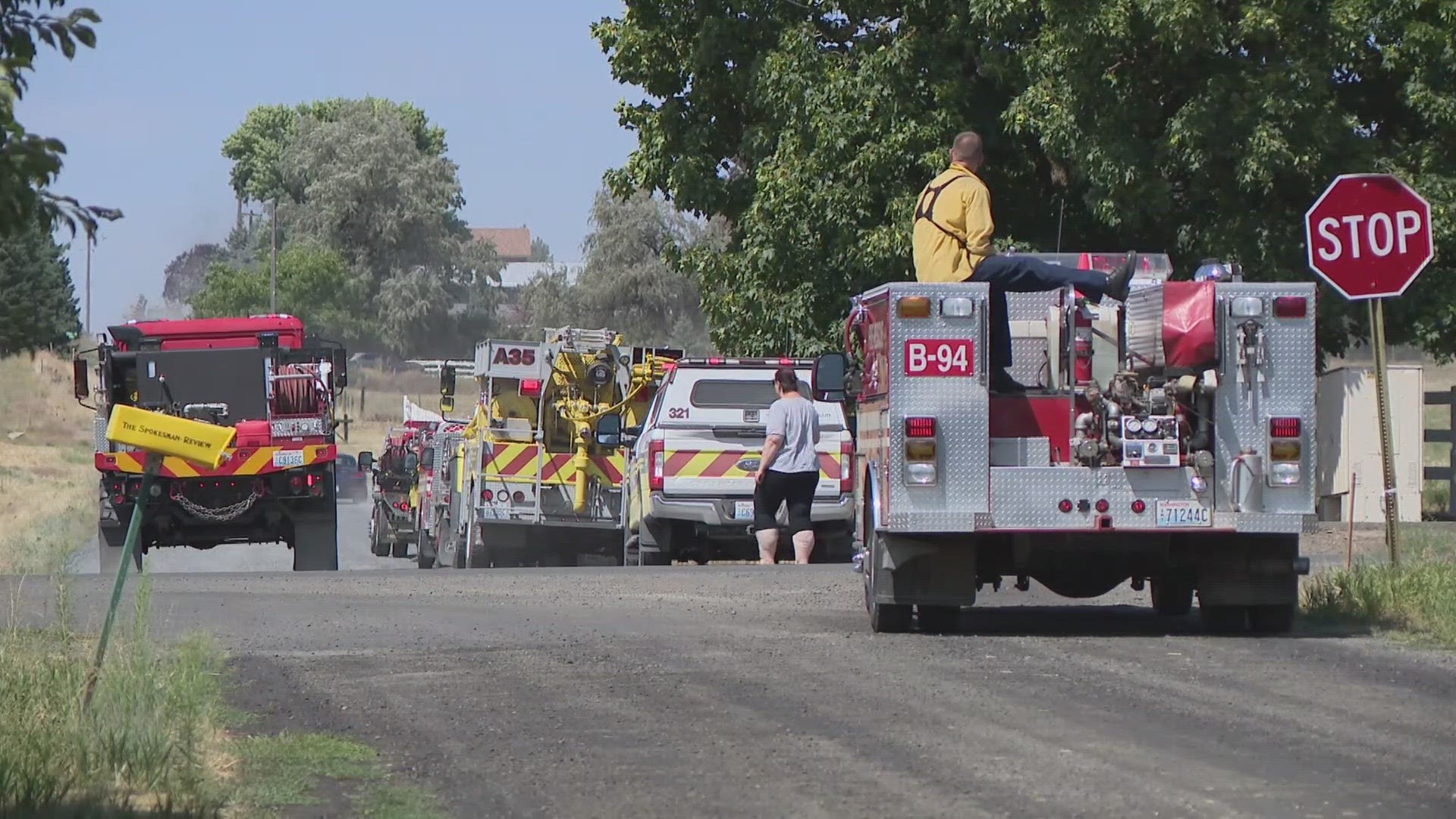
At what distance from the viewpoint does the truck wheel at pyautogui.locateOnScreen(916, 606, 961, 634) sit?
1098cm

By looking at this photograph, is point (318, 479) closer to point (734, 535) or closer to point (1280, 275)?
point (734, 535)

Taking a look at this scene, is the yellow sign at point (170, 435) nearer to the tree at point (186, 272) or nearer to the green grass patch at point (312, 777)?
the green grass patch at point (312, 777)

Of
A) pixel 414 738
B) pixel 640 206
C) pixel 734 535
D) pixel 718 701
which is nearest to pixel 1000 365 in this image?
pixel 718 701

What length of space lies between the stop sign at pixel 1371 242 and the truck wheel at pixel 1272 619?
2408 mm

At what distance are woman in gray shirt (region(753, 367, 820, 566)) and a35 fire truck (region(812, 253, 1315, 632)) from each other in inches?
243

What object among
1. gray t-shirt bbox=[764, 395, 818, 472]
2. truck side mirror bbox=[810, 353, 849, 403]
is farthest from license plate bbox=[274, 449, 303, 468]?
truck side mirror bbox=[810, 353, 849, 403]

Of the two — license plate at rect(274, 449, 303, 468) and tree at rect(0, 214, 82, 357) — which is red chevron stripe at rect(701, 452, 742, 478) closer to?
license plate at rect(274, 449, 303, 468)

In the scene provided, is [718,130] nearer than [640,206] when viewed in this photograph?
Yes

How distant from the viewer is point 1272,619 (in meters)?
10.8

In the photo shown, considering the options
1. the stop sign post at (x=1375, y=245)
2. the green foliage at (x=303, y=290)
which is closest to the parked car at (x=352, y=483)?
the stop sign post at (x=1375, y=245)

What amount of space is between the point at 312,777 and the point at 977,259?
17.3ft

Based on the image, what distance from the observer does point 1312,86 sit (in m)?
21.6

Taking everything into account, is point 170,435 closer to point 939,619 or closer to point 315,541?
point 939,619

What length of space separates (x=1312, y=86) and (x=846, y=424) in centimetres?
651
